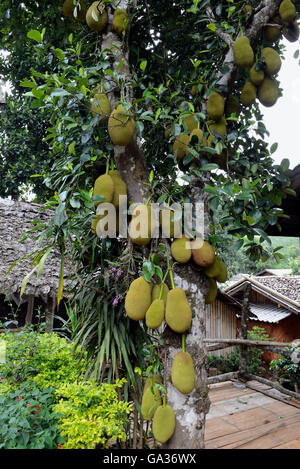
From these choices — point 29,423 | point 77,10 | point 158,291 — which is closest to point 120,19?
point 77,10

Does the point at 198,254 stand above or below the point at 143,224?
below

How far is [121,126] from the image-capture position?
4.13 ft

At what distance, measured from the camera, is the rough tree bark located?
45.1 inches

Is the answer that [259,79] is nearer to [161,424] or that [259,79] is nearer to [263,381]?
[161,424]

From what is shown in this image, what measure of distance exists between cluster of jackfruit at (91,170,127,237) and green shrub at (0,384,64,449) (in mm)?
989

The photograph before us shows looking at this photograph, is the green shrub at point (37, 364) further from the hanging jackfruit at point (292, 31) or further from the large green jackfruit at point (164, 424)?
the hanging jackfruit at point (292, 31)

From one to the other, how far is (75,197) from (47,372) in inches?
56.5

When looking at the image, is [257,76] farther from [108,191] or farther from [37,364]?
[37,364]

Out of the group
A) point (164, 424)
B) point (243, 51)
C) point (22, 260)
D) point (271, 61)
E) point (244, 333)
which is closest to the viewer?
point (164, 424)

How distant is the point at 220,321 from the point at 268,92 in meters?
7.39

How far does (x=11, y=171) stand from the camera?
578cm

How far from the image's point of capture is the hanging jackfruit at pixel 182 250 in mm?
1215

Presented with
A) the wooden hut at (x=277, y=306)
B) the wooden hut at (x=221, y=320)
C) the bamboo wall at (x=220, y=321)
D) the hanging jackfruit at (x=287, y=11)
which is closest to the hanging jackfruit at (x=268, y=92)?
the hanging jackfruit at (x=287, y=11)

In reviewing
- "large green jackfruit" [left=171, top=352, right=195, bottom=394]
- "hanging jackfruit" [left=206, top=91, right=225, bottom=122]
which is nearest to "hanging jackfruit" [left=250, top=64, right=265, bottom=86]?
"hanging jackfruit" [left=206, top=91, right=225, bottom=122]
